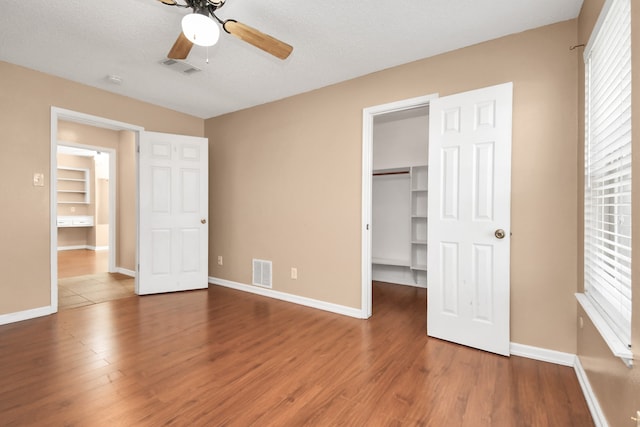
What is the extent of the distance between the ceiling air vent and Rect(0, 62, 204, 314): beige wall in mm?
1359

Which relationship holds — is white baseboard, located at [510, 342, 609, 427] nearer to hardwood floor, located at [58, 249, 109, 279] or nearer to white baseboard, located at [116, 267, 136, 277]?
white baseboard, located at [116, 267, 136, 277]

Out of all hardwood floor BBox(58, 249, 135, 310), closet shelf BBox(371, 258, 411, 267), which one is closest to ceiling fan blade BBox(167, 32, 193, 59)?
hardwood floor BBox(58, 249, 135, 310)

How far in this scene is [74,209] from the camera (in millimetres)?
8117

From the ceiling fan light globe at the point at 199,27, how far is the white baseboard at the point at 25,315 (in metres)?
3.34

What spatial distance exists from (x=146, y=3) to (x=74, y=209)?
8242 mm

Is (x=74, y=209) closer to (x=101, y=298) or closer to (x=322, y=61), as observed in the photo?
(x=101, y=298)

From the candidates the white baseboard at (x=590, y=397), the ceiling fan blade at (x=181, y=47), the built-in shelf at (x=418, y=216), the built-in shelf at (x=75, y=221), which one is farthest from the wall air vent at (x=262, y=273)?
the built-in shelf at (x=75, y=221)

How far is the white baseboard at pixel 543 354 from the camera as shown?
221 centimetres

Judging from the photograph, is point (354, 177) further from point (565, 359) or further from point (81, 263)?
point (81, 263)

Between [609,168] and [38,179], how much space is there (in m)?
4.81

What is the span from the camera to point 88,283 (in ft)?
14.8

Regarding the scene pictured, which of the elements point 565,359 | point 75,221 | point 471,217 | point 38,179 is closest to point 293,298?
point 471,217

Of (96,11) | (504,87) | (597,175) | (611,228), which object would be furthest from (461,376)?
(96,11)

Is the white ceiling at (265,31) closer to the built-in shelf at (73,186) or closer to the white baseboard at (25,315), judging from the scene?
the white baseboard at (25,315)
